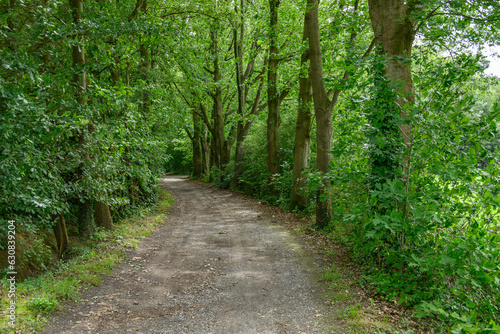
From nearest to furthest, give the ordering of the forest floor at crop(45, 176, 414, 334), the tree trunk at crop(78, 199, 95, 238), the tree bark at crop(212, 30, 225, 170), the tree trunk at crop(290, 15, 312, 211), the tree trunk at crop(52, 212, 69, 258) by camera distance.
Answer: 1. the forest floor at crop(45, 176, 414, 334)
2. the tree trunk at crop(52, 212, 69, 258)
3. the tree trunk at crop(78, 199, 95, 238)
4. the tree trunk at crop(290, 15, 312, 211)
5. the tree bark at crop(212, 30, 225, 170)

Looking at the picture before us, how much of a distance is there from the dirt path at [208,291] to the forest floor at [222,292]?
2cm

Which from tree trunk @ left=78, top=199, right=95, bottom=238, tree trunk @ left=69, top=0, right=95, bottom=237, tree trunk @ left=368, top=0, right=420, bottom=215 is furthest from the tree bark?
tree trunk @ left=368, top=0, right=420, bottom=215

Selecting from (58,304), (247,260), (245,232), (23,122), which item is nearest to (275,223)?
(245,232)

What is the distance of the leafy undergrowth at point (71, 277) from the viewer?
4.36 meters

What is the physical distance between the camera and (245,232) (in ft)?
31.9

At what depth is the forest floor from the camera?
4434mm

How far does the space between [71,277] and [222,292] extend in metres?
2.96

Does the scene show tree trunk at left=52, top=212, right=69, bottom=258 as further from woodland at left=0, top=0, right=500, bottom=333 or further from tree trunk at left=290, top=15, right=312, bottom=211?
tree trunk at left=290, top=15, right=312, bottom=211

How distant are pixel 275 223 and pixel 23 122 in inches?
319

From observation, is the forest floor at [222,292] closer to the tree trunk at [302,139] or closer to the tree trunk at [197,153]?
the tree trunk at [302,139]

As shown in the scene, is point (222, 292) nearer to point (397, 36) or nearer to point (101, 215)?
point (101, 215)

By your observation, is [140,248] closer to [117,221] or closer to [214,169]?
[117,221]

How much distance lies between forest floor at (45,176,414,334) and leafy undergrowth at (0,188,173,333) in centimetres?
22

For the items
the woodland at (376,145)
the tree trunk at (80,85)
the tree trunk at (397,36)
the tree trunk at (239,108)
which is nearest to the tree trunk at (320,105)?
the woodland at (376,145)
